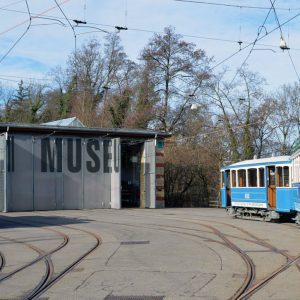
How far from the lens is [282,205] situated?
2364cm

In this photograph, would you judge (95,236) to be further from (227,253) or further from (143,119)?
(143,119)

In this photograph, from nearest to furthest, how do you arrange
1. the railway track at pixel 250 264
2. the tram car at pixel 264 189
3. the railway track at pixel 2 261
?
the railway track at pixel 250 264, the railway track at pixel 2 261, the tram car at pixel 264 189

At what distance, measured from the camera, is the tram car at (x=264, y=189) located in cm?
2323

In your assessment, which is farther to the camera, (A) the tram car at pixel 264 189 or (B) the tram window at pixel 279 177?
(B) the tram window at pixel 279 177

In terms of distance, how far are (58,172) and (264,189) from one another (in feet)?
62.6

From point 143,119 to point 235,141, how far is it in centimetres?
883

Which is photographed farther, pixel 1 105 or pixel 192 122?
pixel 1 105

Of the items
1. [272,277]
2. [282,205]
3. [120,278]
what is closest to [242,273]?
[272,277]

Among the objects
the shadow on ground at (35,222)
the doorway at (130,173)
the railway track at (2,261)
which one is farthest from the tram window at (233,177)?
the doorway at (130,173)

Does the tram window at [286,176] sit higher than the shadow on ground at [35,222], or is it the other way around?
the tram window at [286,176]

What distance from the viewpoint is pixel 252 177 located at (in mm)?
26281

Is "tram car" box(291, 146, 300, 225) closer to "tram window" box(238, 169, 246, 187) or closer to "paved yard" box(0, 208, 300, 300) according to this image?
"paved yard" box(0, 208, 300, 300)

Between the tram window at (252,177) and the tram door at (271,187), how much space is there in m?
1.12

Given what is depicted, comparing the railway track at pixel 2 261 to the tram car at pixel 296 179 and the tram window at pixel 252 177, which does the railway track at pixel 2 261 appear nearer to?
the tram car at pixel 296 179
